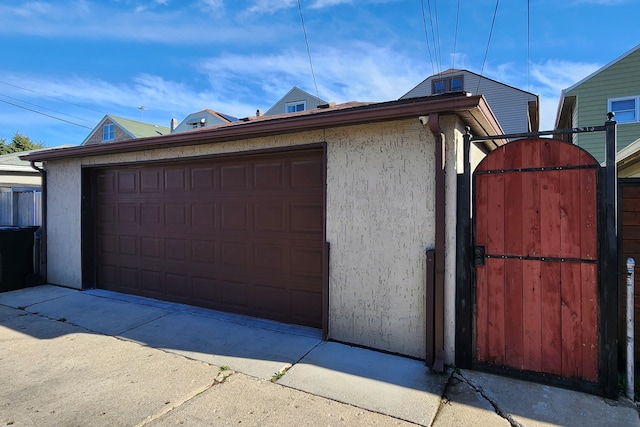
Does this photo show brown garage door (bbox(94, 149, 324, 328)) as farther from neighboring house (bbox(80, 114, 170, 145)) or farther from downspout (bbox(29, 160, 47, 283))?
neighboring house (bbox(80, 114, 170, 145))

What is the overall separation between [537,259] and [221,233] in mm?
3911

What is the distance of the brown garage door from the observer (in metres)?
4.39

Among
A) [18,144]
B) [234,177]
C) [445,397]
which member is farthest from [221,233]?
[18,144]

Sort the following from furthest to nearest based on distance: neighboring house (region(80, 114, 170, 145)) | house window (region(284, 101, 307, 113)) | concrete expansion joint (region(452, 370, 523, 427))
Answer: neighboring house (region(80, 114, 170, 145)), house window (region(284, 101, 307, 113)), concrete expansion joint (region(452, 370, 523, 427))

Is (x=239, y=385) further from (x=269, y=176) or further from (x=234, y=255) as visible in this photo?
(x=269, y=176)

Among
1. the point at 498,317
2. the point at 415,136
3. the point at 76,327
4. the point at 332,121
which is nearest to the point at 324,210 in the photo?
the point at 332,121

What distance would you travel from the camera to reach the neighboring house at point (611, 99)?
36.1ft

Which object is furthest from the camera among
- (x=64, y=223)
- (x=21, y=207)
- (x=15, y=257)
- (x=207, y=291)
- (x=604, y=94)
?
(x=604, y=94)

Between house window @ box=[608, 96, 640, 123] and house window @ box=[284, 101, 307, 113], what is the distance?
13.1 m

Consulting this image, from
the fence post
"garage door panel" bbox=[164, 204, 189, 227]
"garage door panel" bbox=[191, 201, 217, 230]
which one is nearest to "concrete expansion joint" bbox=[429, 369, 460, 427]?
the fence post

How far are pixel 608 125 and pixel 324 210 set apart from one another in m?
2.68

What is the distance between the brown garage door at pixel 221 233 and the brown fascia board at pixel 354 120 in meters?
0.40

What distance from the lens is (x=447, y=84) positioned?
15414 mm

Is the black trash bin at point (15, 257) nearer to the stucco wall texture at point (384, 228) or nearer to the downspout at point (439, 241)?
the stucco wall texture at point (384, 228)
